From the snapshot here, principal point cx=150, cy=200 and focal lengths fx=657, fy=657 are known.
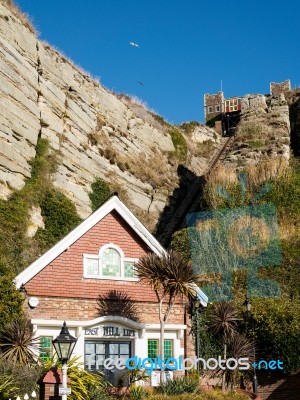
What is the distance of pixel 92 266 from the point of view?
74.2ft

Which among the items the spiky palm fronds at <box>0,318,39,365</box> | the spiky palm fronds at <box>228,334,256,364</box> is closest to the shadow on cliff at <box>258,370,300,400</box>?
the spiky palm fronds at <box>228,334,256,364</box>

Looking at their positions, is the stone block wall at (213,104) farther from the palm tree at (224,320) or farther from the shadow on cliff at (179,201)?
the palm tree at (224,320)

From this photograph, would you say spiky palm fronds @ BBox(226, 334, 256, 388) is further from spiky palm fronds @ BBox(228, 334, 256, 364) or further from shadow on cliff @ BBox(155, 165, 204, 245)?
shadow on cliff @ BBox(155, 165, 204, 245)

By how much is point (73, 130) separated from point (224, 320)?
66.6ft

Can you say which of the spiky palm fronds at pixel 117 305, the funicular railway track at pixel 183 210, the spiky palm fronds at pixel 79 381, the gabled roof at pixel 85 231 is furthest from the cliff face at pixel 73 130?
the spiky palm fronds at pixel 79 381

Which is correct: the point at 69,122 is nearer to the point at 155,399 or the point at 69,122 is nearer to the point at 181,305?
the point at 181,305

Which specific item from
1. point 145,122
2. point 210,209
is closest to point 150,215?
point 210,209

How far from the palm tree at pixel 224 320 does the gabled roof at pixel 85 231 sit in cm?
294

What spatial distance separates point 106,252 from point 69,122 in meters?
18.9

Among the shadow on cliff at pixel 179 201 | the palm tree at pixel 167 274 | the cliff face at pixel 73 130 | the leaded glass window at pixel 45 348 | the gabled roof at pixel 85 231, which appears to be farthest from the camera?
the shadow on cliff at pixel 179 201

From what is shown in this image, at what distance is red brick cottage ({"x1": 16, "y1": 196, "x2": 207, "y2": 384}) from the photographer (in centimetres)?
2125

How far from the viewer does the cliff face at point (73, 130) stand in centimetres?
3491

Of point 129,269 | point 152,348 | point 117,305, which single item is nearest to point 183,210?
point 129,269

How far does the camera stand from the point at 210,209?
38031 mm
